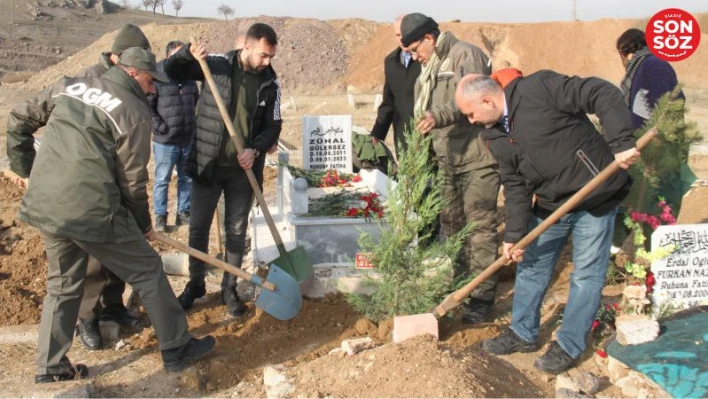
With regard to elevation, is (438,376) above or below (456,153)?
below

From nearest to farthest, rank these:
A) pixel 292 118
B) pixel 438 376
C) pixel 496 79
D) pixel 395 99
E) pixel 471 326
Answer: pixel 438 376 < pixel 496 79 < pixel 471 326 < pixel 395 99 < pixel 292 118

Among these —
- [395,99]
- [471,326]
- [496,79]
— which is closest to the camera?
[496,79]

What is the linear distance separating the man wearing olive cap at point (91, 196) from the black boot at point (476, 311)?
6.73ft

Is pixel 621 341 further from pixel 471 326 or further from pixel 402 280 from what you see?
pixel 402 280

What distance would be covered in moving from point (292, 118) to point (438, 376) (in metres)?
15.4

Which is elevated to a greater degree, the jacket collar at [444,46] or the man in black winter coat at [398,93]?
the jacket collar at [444,46]

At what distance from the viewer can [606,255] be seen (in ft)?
14.0

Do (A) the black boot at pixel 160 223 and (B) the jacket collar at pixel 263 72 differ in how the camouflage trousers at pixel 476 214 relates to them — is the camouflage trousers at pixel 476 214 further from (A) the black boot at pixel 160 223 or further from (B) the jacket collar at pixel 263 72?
(A) the black boot at pixel 160 223

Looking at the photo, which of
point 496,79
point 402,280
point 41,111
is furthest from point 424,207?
point 41,111

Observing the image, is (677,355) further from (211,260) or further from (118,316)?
(118,316)

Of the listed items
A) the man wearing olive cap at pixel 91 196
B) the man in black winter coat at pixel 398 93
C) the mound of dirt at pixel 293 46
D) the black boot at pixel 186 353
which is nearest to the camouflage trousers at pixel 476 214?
the man in black winter coat at pixel 398 93

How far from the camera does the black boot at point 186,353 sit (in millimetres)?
4434

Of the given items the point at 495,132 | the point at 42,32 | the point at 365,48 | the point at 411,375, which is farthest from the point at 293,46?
the point at 411,375

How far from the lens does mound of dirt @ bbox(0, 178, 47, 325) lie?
213 inches
